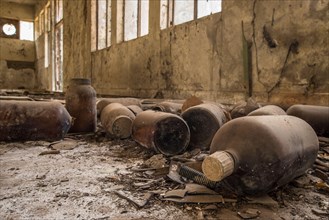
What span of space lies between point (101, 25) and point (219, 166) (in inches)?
352

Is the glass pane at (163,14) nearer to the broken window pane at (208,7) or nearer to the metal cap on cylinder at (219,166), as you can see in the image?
the broken window pane at (208,7)

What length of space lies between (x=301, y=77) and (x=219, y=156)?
2771 mm

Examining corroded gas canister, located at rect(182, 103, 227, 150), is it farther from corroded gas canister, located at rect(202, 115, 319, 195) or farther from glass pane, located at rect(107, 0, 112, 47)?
glass pane, located at rect(107, 0, 112, 47)

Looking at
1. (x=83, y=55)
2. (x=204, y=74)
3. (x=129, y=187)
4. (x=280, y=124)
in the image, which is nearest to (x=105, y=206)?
(x=129, y=187)

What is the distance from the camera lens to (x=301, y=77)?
11.6 ft

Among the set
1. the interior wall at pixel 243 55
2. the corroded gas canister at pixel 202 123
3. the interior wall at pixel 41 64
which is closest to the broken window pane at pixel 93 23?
the interior wall at pixel 243 55

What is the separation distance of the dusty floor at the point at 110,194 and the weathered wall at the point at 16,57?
61.2ft

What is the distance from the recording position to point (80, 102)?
10.3ft

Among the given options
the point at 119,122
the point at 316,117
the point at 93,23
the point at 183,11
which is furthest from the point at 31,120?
the point at 93,23

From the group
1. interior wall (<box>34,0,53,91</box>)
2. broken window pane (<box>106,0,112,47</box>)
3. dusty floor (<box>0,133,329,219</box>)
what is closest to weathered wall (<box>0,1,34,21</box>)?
interior wall (<box>34,0,53,91</box>)

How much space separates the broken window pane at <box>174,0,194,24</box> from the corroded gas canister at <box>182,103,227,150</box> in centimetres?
357

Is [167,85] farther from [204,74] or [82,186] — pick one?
[82,186]

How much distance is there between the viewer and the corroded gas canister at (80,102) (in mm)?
3109

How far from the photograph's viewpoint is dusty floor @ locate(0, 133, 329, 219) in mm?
1290
